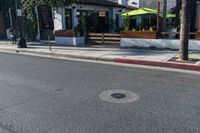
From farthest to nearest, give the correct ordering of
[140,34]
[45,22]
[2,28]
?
[2,28], [45,22], [140,34]

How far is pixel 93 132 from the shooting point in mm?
A: 4270

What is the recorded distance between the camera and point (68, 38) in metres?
17.2

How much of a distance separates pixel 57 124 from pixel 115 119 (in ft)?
3.74

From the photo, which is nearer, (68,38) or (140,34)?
(140,34)

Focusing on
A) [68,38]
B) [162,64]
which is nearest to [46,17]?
[68,38]

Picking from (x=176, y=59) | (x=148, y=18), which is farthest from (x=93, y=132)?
(x=148, y=18)

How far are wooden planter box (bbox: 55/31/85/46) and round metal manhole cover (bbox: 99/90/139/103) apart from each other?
10.7 m

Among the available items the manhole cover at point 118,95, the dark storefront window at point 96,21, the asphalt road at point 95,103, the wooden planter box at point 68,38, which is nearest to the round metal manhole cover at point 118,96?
the manhole cover at point 118,95

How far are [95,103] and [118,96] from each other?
781mm

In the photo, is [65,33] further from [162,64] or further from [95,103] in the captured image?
[95,103]

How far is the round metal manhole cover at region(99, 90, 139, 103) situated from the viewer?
593cm

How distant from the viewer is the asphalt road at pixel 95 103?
4.50 m

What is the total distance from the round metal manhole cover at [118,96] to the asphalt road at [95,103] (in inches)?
7.1

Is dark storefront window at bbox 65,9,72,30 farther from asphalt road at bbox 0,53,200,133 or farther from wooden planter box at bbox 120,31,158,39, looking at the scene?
asphalt road at bbox 0,53,200,133
